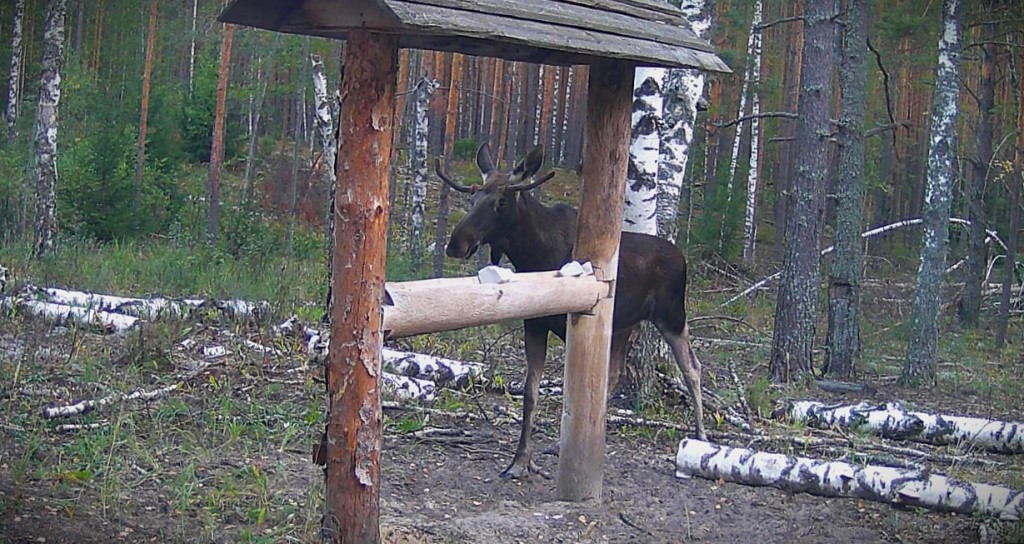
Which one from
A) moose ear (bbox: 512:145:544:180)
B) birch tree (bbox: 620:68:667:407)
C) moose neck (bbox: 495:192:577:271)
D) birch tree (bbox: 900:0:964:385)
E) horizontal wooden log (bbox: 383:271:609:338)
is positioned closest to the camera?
horizontal wooden log (bbox: 383:271:609:338)

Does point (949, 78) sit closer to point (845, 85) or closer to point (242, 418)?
point (845, 85)

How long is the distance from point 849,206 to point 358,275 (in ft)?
30.0

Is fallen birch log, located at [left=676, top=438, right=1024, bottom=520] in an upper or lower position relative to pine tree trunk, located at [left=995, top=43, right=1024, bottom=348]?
lower

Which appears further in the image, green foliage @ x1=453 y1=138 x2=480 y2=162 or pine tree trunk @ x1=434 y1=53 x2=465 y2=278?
green foliage @ x1=453 y1=138 x2=480 y2=162

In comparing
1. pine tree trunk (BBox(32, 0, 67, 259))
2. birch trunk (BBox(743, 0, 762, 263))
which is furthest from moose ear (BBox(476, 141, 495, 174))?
birch trunk (BBox(743, 0, 762, 263))

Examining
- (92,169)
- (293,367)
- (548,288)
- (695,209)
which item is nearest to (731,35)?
(695,209)

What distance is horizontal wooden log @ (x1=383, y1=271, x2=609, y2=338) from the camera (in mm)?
5078

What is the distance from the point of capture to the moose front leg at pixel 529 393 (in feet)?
24.3

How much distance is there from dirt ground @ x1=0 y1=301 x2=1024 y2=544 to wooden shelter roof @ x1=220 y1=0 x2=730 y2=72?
2380mm

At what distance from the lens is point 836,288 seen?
42.2ft

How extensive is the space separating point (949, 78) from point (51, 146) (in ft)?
42.8

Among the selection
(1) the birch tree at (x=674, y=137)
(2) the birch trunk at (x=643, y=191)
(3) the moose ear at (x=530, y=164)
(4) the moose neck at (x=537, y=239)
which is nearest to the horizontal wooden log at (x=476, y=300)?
(3) the moose ear at (x=530, y=164)

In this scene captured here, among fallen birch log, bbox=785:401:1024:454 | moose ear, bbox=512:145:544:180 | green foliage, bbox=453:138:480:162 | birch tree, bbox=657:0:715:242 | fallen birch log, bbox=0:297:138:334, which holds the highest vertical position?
green foliage, bbox=453:138:480:162

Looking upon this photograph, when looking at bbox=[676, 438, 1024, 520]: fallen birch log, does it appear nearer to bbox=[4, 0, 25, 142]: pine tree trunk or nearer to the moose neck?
the moose neck
